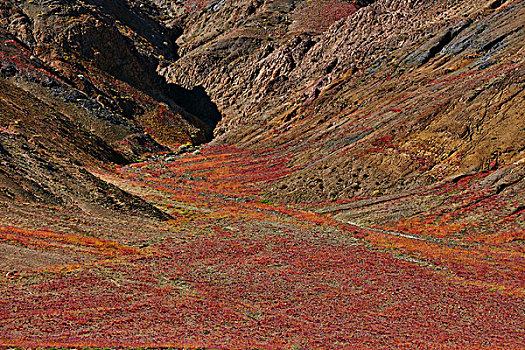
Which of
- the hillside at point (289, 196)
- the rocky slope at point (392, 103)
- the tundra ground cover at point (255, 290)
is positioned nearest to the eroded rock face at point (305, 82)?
the rocky slope at point (392, 103)

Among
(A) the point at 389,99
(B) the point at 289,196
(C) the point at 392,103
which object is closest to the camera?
(B) the point at 289,196

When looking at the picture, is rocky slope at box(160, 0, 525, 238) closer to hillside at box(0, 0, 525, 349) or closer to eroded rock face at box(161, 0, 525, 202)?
eroded rock face at box(161, 0, 525, 202)

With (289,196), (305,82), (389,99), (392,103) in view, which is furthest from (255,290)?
(305,82)

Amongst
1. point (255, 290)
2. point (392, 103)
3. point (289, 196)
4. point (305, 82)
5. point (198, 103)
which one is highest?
point (305, 82)

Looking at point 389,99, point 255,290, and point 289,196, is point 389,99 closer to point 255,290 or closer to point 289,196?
point 289,196

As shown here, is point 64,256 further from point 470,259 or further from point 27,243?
point 470,259

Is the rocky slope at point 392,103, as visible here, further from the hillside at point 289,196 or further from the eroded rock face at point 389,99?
the hillside at point 289,196

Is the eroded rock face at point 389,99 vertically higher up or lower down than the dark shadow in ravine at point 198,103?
higher up
